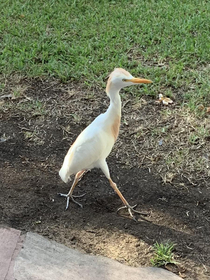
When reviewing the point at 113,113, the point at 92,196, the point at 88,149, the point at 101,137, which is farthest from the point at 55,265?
the point at 113,113

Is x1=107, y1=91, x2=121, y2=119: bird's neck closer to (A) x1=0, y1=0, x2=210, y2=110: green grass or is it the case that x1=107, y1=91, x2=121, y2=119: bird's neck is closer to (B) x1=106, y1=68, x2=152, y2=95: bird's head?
(B) x1=106, y1=68, x2=152, y2=95: bird's head

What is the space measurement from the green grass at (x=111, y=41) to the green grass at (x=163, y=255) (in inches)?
70.9

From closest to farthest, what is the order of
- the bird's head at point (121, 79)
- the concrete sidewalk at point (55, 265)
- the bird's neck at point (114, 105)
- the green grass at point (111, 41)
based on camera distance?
1. the concrete sidewalk at point (55, 265)
2. the bird's head at point (121, 79)
3. the bird's neck at point (114, 105)
4. the green grass at point (111, 41)

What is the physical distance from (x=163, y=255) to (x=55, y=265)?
2.57ft

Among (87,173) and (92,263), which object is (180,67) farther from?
(92,263)

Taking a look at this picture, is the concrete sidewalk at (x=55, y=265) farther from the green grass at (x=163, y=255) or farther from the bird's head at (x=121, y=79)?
the bird's head at (x=121, y=79)

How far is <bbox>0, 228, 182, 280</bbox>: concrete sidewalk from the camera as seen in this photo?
2.72m

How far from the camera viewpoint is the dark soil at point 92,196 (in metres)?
2.98

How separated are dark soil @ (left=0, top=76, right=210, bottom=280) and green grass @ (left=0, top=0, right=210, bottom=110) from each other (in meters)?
0.53

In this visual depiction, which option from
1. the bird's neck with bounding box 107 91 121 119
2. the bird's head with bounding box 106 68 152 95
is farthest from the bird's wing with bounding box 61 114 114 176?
the bird's head with bounding box 106 68 152 95

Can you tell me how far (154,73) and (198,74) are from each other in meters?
0.51

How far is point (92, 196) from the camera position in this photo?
3404 mm

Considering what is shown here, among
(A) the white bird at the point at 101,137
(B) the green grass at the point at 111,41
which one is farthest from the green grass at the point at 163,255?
(B) the green grass at the point at 111,41

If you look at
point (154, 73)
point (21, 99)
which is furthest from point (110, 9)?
point (21, 99)
